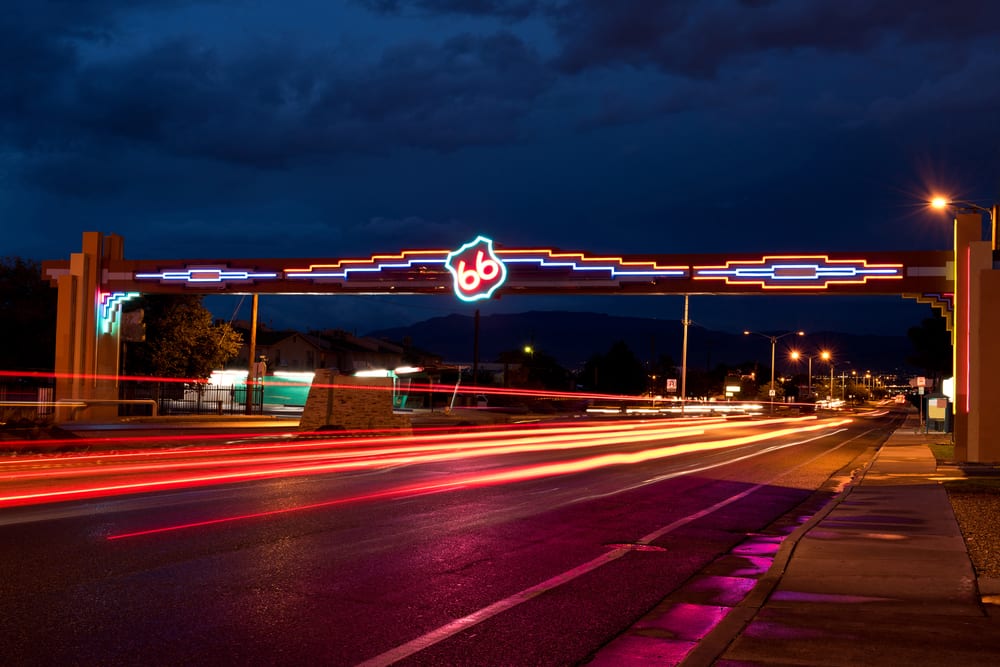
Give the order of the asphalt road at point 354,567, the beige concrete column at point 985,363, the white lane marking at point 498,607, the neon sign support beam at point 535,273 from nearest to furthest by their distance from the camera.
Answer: the white lane marking at point 498,607, the asphalt road at point 354,567, the beige concrete column at point 985,363, the neon sign support beam at point 535,273

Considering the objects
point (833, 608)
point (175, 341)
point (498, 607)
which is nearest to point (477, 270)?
point (175, 341)

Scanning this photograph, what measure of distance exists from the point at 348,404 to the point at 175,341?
1901 centimetres

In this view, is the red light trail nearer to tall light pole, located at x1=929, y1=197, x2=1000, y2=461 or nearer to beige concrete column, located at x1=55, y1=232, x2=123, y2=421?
tall light pole, located at x1=929, y1=197, x2=1000, y2=461

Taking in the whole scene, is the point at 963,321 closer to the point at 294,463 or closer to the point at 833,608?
the point at 294,463

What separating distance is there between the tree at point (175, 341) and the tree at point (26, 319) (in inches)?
155

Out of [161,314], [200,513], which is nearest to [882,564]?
[200,513]

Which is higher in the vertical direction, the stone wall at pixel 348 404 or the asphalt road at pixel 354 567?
the stone wall at pixel 348 404

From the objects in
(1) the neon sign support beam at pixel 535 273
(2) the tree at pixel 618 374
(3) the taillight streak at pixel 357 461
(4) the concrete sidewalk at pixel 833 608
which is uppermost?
(1) the neon sign support beam at pixel 535 273

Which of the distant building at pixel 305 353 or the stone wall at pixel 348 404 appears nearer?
the stone wall at pixel 348 404

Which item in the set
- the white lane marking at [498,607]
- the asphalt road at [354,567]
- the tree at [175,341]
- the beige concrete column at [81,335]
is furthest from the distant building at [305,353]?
the white lane marking at [498,607]

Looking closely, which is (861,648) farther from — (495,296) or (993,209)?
(495,296)

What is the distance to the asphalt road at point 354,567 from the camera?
22.1 ft

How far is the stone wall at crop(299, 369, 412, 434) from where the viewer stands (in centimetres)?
3209

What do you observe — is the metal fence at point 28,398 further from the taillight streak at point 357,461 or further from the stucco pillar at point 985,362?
the stucco pillar at point 985,362
